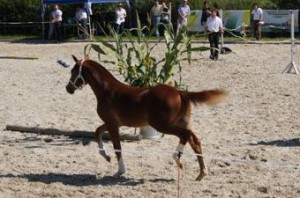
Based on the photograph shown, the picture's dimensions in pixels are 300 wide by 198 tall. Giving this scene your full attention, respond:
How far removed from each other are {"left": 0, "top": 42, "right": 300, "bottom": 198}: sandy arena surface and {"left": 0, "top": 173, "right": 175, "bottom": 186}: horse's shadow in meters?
0.01

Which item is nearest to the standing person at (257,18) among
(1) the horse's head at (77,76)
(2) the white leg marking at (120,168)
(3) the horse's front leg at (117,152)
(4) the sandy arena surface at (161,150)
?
(4) the sandy arena surface at (161,150)

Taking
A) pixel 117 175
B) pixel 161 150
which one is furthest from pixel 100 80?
pixel 161 150

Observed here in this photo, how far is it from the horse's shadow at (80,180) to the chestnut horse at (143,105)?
0.56ft

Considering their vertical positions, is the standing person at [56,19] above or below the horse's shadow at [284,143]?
above

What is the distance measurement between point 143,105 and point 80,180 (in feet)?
3.82

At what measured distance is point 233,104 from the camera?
43.3 feet

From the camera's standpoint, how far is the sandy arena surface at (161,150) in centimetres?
768

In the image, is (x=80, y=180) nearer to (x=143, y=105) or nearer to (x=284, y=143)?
(x=143, y=105)

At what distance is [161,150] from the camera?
374 inches

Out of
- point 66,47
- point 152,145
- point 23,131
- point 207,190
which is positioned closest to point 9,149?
point 23,131

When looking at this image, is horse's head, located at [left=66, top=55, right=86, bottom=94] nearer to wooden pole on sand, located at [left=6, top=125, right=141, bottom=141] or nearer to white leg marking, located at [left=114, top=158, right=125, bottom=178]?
white leg marking, located at [left=114, top=158, right=125, bottom=178]

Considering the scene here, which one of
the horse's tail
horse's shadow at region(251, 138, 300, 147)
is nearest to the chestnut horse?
the horse's tail

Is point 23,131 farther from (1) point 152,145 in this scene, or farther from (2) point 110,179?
(2) point 110,179

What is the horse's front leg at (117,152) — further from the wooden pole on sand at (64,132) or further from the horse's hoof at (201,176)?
the wooden pole on sand at (64,132)
